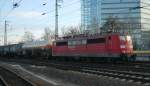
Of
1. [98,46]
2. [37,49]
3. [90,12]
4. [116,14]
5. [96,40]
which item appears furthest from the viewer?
[90,12]

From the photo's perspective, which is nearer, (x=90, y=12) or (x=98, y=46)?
(x=98, y=46)

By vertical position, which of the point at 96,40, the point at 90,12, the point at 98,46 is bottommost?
the point at 98,46

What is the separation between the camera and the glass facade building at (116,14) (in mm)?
108581

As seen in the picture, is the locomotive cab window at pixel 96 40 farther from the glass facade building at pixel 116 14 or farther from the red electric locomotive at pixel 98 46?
the glass facade building at pixel 116 14

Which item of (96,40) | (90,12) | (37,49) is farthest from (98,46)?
(90,12)

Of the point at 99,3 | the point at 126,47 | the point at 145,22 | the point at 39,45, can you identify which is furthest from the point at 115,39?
the point at 145,22

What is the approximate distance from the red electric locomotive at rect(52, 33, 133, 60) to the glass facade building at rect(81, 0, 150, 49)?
186 feet

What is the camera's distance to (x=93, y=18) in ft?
379

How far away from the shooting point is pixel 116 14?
373 feet

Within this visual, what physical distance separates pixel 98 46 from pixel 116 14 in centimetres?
7202

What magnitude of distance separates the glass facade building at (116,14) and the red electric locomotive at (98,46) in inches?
2236

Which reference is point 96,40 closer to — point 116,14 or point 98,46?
point 98,46

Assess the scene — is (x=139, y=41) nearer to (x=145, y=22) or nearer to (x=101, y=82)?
(x=145, y=22)

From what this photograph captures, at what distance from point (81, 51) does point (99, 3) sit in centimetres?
6889
